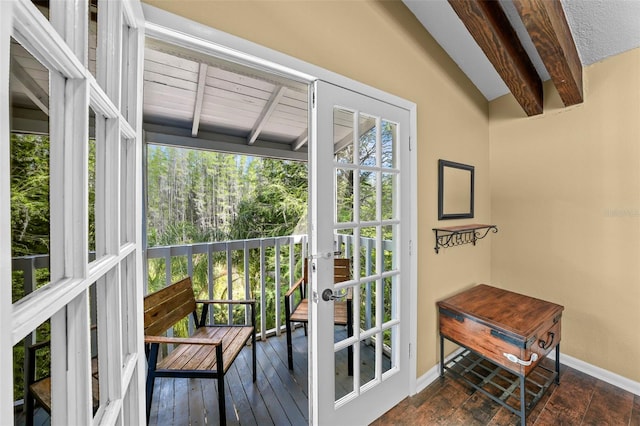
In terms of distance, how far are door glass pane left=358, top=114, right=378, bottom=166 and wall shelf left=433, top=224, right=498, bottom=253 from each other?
82 cm

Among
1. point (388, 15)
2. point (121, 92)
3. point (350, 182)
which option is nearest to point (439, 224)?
point (350, 182)

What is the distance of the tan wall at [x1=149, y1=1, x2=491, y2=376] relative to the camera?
116cm

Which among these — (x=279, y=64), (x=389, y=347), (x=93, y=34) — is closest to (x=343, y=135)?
(x=279, y=64)

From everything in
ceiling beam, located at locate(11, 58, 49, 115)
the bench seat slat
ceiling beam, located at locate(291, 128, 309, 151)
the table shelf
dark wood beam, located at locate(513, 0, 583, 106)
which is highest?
dark wood beam, located at locate(513, 0, 583, 106)

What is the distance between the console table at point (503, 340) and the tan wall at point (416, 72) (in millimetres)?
152

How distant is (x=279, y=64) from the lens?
119 centimetres

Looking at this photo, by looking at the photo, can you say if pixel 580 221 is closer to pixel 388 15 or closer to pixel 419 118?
pixel 419 118

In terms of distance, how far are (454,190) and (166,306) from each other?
2.35 meters

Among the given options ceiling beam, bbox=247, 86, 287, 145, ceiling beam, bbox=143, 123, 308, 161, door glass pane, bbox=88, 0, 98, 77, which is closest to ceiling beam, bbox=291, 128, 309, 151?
ceiling beam, bbox=143, 123, 308, 161

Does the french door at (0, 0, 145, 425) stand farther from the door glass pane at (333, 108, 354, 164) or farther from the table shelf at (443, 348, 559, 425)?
the table shelf at (443, 348, 559, 425)

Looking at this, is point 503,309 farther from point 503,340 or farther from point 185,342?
point 185,342

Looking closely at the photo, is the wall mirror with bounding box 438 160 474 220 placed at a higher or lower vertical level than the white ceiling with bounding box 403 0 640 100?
lower

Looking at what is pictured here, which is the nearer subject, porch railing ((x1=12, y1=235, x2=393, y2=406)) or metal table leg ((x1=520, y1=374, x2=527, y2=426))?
metal table leg ((x1=520, y1=374, x2=527, y2=426))

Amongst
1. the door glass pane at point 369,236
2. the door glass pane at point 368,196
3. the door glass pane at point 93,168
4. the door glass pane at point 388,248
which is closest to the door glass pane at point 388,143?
the door glass pane at point 369,236
